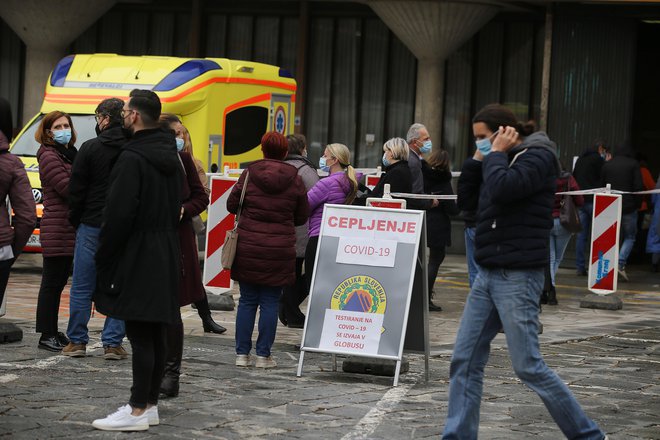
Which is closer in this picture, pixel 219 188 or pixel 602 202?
pixel 219 188

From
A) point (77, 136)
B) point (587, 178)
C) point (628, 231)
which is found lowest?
point (628, 231)

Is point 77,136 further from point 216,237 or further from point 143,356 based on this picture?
point 143,356

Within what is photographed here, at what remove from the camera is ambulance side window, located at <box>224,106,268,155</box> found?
17359 mm

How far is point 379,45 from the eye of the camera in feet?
79.3

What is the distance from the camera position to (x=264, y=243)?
30.7 feet

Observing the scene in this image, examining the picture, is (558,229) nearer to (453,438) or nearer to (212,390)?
(212,390)

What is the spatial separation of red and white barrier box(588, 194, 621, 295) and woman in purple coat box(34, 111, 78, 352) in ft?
21.2

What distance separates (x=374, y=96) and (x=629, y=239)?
7734mm

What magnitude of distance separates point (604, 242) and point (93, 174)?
6.90m

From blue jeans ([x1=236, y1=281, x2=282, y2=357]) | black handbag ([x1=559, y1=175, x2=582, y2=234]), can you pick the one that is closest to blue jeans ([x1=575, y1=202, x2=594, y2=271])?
black handbag ([x1=559, y1=175, x2=582, y2=234])

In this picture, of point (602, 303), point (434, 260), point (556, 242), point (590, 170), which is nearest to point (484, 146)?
point (434, 260)

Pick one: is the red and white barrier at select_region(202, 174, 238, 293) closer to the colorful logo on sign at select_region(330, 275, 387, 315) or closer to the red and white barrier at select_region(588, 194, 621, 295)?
the colorful logo on sign at select_region(330, 275, 387, 315)

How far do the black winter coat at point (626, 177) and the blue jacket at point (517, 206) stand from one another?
37.2 ft

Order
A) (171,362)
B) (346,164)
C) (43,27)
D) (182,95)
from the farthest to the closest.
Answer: (43,27) → (182,95) → (346,164) → (171,362)
